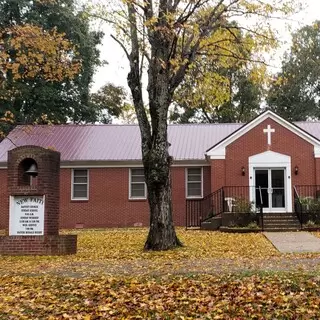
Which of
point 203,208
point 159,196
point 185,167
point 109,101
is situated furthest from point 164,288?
point 109,101

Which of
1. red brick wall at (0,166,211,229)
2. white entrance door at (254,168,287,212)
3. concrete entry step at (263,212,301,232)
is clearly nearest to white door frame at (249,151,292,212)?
white entrance door at (254,168,287,212)

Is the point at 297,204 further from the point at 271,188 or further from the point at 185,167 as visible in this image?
the point at 185,167

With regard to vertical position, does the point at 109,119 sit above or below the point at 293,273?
above

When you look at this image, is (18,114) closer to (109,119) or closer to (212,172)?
(109,119)

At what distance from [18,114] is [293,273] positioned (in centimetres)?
3232

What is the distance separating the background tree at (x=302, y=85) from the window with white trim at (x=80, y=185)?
2404 cm

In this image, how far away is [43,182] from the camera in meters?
13.3

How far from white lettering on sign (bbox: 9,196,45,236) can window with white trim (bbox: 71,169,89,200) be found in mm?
13746

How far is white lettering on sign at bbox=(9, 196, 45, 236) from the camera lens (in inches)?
523

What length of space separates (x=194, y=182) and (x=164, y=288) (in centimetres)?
1907

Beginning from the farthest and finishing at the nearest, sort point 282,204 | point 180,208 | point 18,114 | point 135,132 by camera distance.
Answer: point 18,114, point 135,132, point 180,208, point 282,204

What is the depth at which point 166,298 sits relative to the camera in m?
7.36

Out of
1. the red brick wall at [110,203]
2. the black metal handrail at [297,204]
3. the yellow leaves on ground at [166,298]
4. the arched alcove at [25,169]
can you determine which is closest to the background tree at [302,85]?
the red brick wall at [110,203]

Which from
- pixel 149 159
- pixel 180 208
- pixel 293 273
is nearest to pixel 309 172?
pixel 180 208
